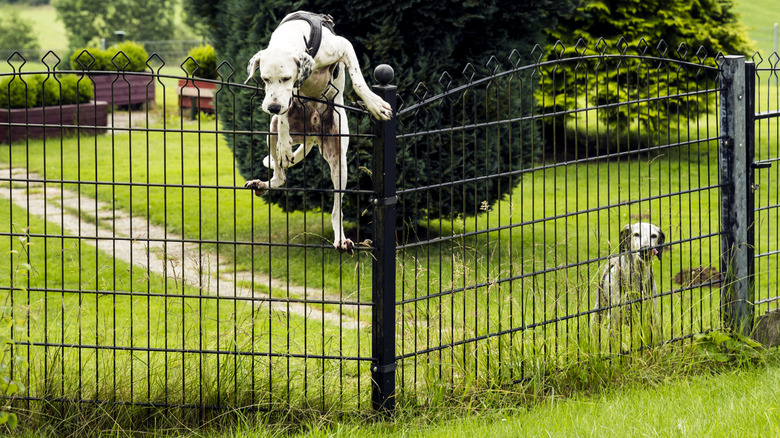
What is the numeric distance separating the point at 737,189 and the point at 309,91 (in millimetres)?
3012

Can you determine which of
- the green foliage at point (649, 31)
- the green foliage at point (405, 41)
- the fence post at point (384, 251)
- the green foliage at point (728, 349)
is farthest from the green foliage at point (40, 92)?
the green foliage at point (728, 349)

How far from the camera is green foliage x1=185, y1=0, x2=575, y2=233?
25.8 feet

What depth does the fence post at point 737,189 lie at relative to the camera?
542cm

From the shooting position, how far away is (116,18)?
34.6 m

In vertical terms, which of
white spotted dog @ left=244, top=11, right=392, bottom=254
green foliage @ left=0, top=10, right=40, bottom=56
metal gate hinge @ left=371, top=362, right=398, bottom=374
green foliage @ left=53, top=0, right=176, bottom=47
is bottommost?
metal gate hinge @ left=371, top=362, right=398, bottom=374

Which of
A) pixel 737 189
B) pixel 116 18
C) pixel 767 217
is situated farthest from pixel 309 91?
pixel 116 18

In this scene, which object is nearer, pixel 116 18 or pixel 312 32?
pixel 312 32

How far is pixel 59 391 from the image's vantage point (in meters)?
4.54

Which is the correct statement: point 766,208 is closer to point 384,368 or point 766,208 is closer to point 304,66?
point 384,368

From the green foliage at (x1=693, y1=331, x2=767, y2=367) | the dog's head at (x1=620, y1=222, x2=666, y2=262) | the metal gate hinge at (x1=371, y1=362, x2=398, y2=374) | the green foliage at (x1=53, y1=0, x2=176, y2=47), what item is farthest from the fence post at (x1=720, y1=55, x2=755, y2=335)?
the green foliage at (x1=53, y1=0, x2=176, y2=47)

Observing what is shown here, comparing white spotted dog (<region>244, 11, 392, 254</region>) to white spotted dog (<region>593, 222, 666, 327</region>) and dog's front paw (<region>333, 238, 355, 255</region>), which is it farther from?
white spotted dog (<region>593, 222, 666, 327</region>)

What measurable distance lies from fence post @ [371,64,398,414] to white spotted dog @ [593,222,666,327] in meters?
1.43

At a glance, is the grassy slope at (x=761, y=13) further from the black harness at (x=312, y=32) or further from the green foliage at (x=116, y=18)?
the black harness at (x=312, y=32)

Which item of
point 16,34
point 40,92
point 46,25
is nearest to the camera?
point 40,92
